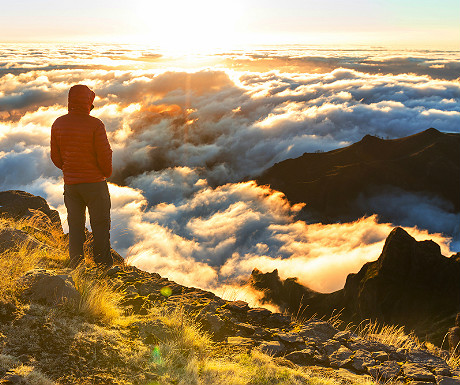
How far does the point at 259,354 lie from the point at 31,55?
773 feet

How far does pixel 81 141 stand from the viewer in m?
4.81

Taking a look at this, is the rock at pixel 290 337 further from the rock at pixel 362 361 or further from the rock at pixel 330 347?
the rock at pixel 362 361

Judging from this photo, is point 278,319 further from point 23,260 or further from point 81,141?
point 81,141

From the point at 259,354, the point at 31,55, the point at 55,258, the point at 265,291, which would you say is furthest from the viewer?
the point at 31,55

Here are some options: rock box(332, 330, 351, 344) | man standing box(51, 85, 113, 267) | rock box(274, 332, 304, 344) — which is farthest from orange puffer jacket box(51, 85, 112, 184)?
rock box(332, 330, 351, 344)

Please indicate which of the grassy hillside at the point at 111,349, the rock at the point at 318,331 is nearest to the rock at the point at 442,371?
the grassy hillside at the point at 111,349

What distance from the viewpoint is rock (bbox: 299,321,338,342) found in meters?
5.41

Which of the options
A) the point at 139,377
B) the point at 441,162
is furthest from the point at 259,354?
the point at 441,162

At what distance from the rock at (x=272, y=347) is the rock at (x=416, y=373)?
172 centimetres

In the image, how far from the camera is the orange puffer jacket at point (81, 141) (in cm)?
478

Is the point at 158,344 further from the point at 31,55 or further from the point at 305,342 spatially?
the point at 31,55

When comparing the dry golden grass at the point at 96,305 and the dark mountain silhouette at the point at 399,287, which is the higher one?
the dry golden grass at the point at 96,305

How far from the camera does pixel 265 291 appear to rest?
90000 millimetres

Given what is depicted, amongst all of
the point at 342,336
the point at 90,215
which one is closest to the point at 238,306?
the point at 342,336
